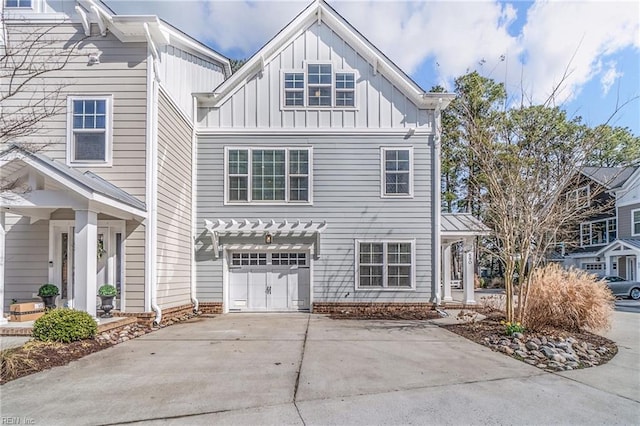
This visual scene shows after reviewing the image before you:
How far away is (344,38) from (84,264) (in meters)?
9.63

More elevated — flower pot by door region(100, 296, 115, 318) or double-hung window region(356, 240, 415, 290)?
double-hung window region(356, 240, 415, 290)

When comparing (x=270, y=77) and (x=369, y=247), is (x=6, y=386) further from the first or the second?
(x=270, y=77)

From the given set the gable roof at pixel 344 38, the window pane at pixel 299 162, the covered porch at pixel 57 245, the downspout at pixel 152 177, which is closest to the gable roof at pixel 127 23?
the downspout at pixel 152 177

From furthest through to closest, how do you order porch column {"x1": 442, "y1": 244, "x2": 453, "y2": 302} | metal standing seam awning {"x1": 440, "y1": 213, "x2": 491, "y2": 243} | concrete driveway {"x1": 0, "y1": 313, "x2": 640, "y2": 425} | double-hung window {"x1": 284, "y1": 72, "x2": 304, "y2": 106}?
porch column {"x1": 442, "y1": 244, "x2": 453, "y2": 302} → metal standing seam awning {"x1": 440, "y1": 213, "x2": 491, "y2": 243} → double-hung window {"x1": 284, "y1": 72, "x2": 304, "y2": 106} → concrete driveway {"x1": 0, "y1": 313, "x2": 640, "y2": 425}

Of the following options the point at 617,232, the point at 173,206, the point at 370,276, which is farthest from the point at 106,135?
the point at 617,232

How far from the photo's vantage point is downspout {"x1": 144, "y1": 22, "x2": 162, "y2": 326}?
30.6 feet

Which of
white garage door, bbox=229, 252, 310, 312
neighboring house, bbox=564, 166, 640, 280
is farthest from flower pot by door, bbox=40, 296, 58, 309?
neighboring house, bbox=564, 166, 640, 280

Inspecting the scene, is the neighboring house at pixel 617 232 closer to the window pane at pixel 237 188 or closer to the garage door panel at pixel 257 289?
the garage door panel at pixel 257 289

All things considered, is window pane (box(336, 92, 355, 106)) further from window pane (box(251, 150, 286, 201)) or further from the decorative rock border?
the decorative rock border

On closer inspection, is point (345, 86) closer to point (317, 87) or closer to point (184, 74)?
point (317, 87)

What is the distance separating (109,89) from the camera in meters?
9.47

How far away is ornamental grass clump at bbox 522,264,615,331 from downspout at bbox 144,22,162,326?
799cm

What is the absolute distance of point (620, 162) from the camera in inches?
1211

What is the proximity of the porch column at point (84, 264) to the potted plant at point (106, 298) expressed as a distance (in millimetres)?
945
